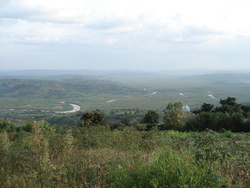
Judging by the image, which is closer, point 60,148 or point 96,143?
point 60,148

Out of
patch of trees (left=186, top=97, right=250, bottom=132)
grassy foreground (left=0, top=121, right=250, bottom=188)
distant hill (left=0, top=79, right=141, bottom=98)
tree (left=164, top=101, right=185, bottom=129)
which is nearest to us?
grassy foreground (left=0, top=121, right=250, bottom=188)

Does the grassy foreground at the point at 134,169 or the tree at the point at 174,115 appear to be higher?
the grassy foreground at the point at 134,169

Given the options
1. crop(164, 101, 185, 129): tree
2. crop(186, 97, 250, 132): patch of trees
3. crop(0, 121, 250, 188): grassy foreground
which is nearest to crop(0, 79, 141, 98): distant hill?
crop(164, 101, 185, 129): tree

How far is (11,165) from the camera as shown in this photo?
5.62m


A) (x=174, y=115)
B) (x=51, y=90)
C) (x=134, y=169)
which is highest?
(x=134, y=169)

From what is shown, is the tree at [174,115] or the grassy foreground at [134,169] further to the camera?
the tree at [174,115]

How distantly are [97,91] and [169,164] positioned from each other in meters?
158

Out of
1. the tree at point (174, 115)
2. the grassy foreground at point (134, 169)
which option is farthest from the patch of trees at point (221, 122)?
the grassy foreground at point (134, 169)

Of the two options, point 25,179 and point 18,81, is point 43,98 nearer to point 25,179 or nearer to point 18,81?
point 18,81

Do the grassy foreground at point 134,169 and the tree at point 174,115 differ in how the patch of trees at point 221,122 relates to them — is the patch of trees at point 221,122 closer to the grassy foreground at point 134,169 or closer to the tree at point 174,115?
the tree at point 174,115

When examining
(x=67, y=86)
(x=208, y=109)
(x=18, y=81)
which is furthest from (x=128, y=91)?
(x=208, y=109)

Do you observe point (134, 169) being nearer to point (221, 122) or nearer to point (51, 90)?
point (221, 122)

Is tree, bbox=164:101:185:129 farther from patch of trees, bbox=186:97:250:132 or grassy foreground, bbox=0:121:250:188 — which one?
grassy foreground, bbox=0:121:250:188

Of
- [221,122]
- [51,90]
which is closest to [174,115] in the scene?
[221,122]
